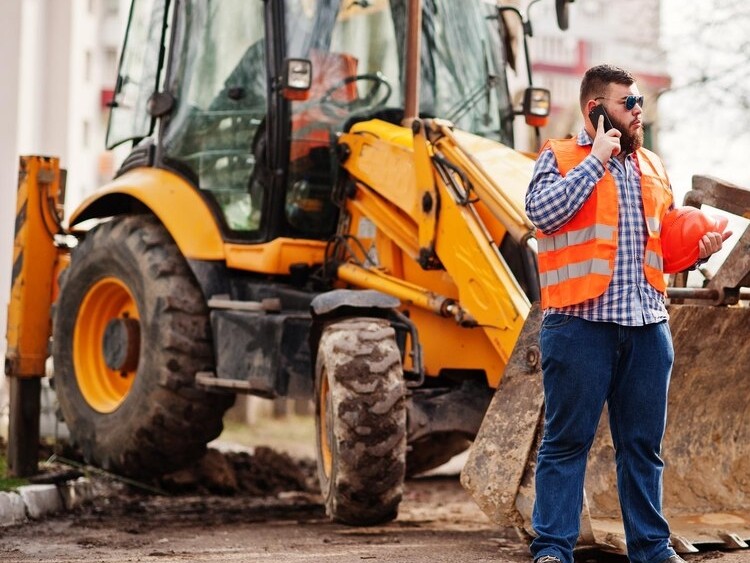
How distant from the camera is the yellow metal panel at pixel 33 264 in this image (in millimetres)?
9430

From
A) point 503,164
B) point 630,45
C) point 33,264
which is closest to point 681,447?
point 503,164

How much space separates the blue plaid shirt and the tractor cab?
125 inches

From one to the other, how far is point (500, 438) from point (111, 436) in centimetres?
356

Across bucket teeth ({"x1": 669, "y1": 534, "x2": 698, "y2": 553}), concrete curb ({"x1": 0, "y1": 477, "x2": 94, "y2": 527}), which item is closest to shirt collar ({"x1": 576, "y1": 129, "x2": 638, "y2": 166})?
bucket teeth ({"x1": 669, "y1": 534, "x2": 698, "y2": 553})

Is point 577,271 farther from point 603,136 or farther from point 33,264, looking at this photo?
point 33,264

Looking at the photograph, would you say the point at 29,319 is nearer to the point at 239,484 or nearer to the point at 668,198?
the point at 239,484

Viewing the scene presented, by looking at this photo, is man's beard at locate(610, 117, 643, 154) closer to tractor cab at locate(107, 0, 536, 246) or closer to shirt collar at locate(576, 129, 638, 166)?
shirt collar at locate(576, 129, 638, 166)

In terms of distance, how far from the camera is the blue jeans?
513cm

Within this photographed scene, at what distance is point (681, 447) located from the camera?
22.6ft

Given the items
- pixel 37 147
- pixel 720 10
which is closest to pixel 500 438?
pixel 720 10

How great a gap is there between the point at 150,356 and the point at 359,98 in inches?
74.0

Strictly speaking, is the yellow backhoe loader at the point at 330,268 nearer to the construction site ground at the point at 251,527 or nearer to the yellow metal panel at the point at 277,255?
the yellow metal panel at the point at 277,255

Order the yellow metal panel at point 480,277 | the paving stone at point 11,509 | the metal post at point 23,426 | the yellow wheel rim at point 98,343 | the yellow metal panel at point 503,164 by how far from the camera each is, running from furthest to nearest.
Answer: the yellow wheel rim at point 98,343 → the metal post at point 23,426 → the paving stone at point 11,509 → the yellow metal panel at point 503,164 → the yellow metal panel at point 480,277

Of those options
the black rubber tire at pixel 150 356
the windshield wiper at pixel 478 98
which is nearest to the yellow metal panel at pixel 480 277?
the windshield wiper at pixel 478 98
